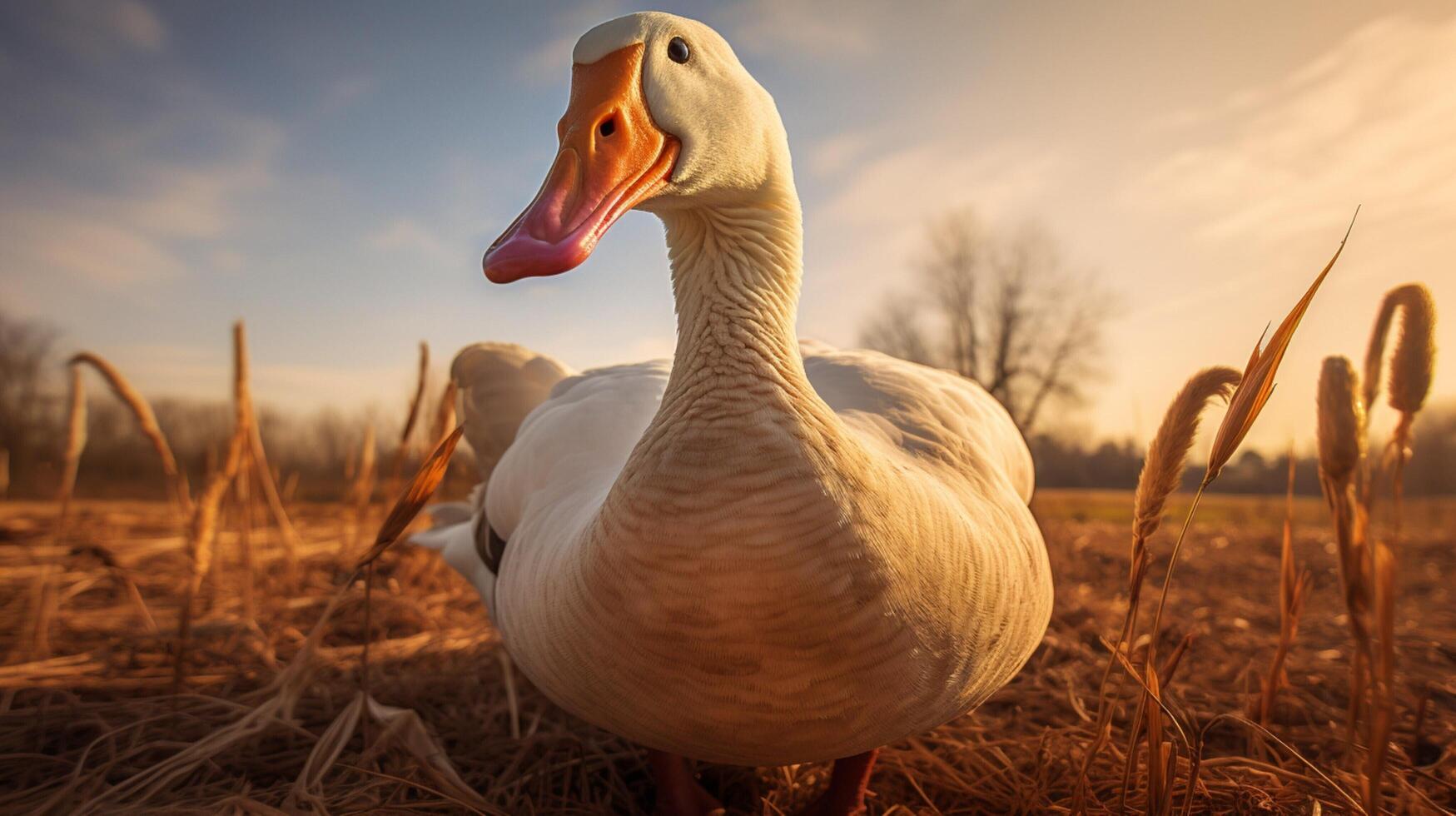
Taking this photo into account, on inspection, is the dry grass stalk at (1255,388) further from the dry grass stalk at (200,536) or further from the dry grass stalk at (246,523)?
the dry grass stalk at (246,523)

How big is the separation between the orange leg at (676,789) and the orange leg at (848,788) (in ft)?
0.93

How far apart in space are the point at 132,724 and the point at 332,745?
634 millimetres

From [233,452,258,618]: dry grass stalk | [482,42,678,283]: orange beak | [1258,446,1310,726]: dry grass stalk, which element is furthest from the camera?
[233,452,258,618]: dry grass stalk

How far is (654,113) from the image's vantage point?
1.43 m

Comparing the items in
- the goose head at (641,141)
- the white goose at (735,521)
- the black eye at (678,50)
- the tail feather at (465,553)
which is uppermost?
the black eye at (678,50)

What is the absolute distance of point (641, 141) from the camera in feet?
4.62

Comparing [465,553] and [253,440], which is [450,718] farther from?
[253,440]

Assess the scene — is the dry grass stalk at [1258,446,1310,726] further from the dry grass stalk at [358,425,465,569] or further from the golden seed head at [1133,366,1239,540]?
the dry grass stalk at [358,425,465,569]

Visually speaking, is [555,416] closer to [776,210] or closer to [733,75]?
[776,210]

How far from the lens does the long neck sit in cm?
144

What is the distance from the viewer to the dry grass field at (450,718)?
1852mm

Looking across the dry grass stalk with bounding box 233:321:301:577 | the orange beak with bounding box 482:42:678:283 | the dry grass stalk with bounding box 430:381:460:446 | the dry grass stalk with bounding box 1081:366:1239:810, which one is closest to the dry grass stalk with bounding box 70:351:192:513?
the dry grass stalk with bounding box 233:321:301:577

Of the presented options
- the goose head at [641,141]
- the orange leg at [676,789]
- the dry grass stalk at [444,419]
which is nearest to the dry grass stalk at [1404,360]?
the goose head at [641,141]

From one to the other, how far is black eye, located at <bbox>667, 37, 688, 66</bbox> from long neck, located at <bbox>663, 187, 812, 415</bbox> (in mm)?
301
